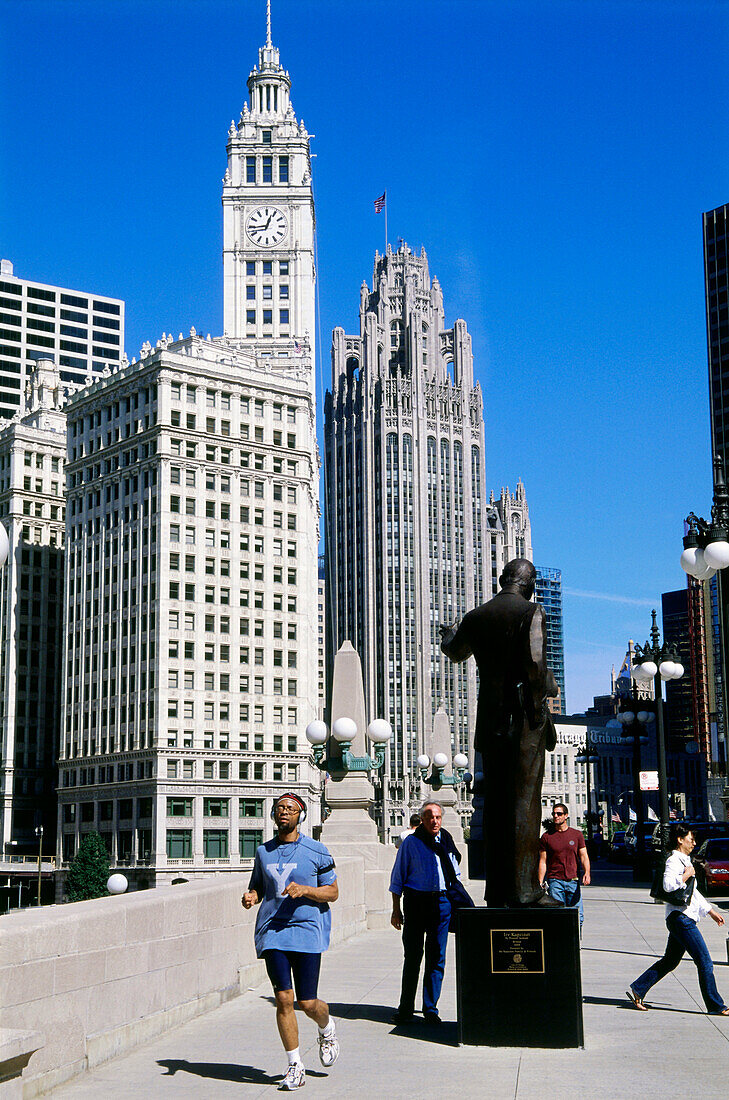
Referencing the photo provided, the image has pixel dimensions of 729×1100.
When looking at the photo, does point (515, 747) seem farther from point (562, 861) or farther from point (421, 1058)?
point (562, 861)

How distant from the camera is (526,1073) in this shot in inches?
379

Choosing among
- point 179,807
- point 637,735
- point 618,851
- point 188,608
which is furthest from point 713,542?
point 188,608

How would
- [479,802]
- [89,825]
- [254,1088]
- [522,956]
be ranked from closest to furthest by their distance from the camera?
1. [254,1088]
2. [522,956]
3. [479,802]
4. [89,825]

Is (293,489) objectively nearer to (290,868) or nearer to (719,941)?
(719,941)

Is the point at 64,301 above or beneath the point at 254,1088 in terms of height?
above

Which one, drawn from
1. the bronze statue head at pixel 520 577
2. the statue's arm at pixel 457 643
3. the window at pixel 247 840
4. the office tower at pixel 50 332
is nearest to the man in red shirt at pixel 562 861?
the statue's arm at pixel 457 643

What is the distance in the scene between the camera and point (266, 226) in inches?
5443

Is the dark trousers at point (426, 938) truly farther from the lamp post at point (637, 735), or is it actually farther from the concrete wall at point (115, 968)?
the lamp post at point (637, 735)

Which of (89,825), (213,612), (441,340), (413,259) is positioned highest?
(413,259)

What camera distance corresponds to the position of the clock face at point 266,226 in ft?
452

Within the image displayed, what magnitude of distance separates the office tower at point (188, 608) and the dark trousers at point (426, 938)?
9238 cm

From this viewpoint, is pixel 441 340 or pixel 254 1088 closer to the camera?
pixel 254 1088

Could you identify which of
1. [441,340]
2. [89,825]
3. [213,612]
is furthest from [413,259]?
[89,825]

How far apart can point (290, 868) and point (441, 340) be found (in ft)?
552
